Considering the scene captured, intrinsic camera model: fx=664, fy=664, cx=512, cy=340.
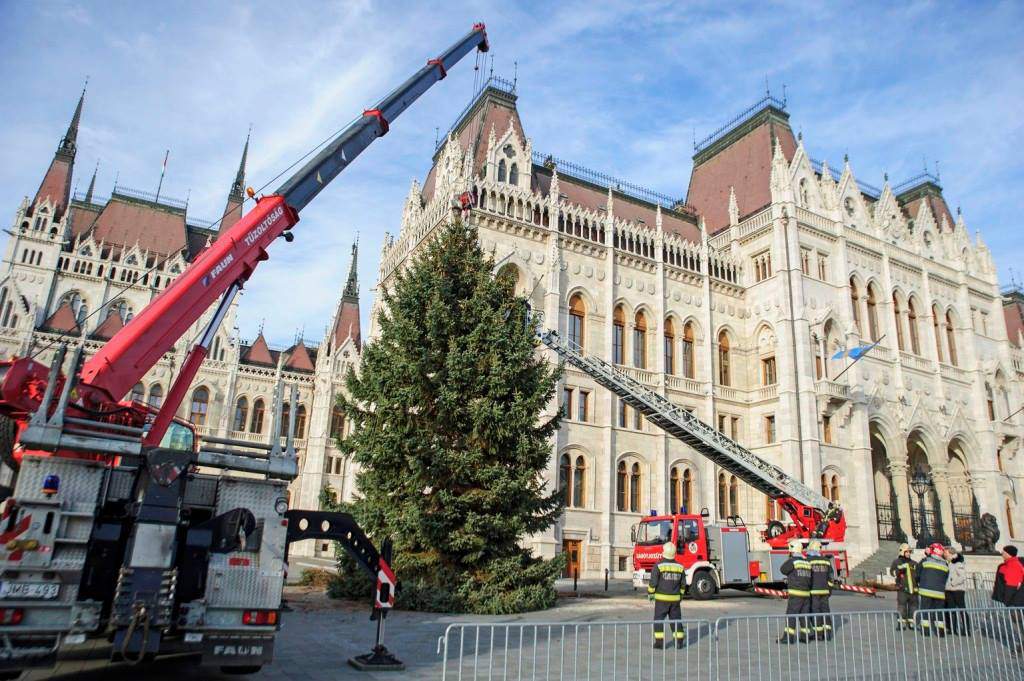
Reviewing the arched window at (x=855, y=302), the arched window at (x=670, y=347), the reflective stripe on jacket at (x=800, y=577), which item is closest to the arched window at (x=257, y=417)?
the arched window at (x=670, y=347)

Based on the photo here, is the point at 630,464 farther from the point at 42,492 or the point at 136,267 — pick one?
the point at 136,267

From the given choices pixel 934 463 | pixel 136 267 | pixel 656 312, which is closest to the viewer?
pixel 656 312

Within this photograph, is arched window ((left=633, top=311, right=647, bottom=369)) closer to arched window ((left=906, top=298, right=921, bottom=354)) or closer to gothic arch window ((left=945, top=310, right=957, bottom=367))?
arched window ((left=906, top=298, right=921, bottom=354))

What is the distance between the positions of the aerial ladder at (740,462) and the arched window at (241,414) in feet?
95.9

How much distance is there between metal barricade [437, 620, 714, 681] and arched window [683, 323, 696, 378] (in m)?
22.2

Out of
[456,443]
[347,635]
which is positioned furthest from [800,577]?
[347,635]

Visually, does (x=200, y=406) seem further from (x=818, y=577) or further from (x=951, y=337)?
(x=951, y=337)

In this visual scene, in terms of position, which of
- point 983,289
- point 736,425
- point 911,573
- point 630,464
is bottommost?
point 911,573

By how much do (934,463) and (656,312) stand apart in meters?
18.6

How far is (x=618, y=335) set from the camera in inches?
1249

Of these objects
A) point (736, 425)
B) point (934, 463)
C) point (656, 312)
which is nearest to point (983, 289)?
point (934, 463)

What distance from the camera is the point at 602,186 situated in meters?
37.4

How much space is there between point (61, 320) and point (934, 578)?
48.3 metres

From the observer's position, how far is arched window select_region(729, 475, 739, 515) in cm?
3241
